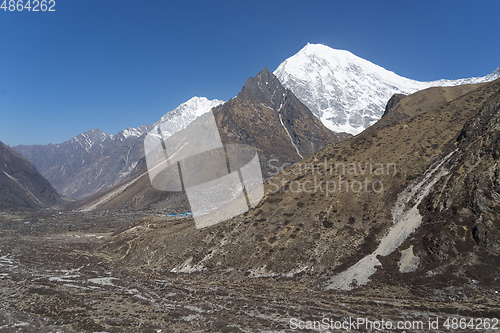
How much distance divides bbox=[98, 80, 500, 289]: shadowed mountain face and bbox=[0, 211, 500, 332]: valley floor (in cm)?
Result: 368

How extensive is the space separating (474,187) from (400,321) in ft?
103

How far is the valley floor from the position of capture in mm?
33594

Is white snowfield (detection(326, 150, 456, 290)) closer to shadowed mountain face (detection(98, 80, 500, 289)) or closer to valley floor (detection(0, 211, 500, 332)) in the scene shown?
shadowed mountain face (detection(98, 80, 500, 289))

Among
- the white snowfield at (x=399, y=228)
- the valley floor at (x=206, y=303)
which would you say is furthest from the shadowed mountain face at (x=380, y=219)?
the valley floor at (x=206, y=303)

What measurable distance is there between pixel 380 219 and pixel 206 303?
39785 mm

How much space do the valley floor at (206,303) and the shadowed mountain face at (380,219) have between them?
12.1 ft

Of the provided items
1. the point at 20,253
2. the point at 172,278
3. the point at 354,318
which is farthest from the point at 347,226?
the point at 20,253

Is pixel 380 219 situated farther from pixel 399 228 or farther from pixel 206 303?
pixel 206 303

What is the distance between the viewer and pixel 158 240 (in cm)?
7656

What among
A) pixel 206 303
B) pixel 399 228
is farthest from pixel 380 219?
pixel 206 303

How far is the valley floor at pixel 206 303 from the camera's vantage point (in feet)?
110

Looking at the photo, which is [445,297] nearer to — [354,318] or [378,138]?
[354,318]

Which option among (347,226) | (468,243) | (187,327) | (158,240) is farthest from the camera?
(158,240)

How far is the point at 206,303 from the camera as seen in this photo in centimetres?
4225
